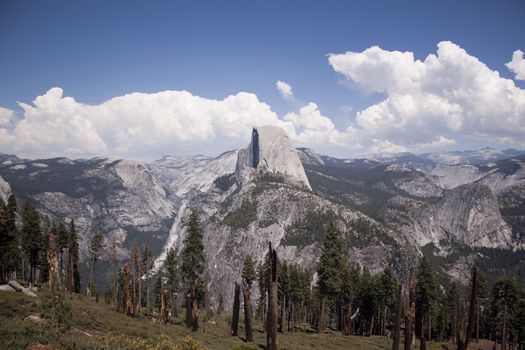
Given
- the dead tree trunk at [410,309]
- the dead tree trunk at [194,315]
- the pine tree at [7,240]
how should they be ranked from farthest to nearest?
the pine tree at [7,240]
the dead tree trunk at [194,315]
the dead tree trunk at [410,309]

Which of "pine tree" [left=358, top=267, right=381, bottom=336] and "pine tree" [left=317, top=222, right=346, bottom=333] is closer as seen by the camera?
"pine tree" [left=317, top=222, right=346, bottom=333]

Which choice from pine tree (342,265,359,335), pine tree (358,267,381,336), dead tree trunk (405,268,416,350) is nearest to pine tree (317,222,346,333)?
pine tree (342,265,359,335)

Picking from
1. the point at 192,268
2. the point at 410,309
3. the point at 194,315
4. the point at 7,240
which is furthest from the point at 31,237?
the point at 410,309

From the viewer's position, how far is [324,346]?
43.0m

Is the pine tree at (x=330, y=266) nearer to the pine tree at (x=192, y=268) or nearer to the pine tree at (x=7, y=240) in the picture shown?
the pine tree at (x=192, y=268)

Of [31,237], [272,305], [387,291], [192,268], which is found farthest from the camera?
[31,237]

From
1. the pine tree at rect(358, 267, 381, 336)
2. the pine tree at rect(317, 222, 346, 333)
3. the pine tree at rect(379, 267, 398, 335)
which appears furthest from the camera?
the pine tree at rect(358, 267, 381, 336)

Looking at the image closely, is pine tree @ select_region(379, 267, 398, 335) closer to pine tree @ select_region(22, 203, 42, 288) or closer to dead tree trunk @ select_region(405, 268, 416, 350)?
dead tree trunk @ select_region(405, 268, 416, 350)

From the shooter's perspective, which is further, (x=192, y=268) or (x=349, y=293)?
(x=349, y=293)

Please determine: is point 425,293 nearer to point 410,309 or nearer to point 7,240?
point 410,309

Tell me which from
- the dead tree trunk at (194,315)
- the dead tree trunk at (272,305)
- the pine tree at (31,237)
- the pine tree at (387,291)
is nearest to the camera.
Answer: the dead tree trunk at (272,305)

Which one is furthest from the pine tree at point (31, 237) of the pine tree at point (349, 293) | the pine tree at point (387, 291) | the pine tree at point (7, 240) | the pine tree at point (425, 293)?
the pine tree at point (425, 293)

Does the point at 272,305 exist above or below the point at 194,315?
above

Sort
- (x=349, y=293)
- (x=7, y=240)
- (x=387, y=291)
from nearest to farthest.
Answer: (x=7, y=240) < (x=387, y=291) < (x=349, y=293)
